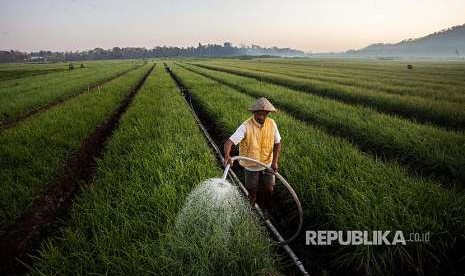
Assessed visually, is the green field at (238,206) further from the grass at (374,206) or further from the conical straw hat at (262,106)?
the conical straw hat at (262,106)

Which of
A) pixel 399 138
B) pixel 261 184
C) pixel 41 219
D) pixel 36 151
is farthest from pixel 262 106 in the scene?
pixel 36 151

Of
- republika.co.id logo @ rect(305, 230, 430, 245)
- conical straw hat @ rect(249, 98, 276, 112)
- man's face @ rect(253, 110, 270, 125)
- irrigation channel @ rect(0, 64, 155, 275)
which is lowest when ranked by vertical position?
irrigation channel @ rect(0, 64, 155, 275)

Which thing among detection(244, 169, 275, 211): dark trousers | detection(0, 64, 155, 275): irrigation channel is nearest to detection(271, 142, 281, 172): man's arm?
detection(244, 169, 275, 211): dark trousers

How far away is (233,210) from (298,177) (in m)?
1.85

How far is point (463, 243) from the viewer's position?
11.7 ft

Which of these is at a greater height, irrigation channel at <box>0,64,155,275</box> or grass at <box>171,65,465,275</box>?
grass at <box>171,65,465,275</box>

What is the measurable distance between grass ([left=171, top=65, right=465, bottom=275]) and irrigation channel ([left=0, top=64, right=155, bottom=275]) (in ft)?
10.5

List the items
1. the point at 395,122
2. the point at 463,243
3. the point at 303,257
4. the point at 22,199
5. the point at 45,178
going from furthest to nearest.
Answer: the point at 395,122
the point at 45,178
the point at 22,199
the point at 303,257
the point at 463,243

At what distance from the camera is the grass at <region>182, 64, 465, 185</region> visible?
596 cm

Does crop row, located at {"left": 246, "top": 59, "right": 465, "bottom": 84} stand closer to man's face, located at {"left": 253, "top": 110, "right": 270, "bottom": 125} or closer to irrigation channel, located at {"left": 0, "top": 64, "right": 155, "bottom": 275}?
man's face, located at {"left": 253, "top": 110, "right": 270, "bottom": 125}

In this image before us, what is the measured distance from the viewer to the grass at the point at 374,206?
134 inches

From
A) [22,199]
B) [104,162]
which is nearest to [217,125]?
[104,162]

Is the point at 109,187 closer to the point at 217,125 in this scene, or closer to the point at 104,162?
the point at 104,162

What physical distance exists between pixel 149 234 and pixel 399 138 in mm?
6052
